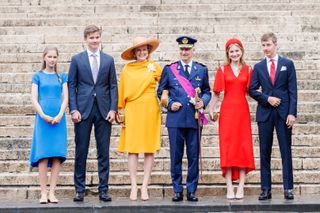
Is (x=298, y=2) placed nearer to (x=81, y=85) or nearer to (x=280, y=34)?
(x=280, y=34)

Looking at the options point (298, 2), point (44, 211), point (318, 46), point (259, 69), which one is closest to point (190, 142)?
point (259, 69)

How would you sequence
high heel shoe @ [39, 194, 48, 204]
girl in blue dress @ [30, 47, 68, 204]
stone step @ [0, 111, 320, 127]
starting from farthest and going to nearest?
stone step @ [0, 111, 320, 127], girl in blue dress @ [30, 47, 68, 204], high heel shoe @ [39, 194, 48, 204]

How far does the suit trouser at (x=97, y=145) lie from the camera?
32.1 feet

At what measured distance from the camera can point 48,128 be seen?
9.79 m

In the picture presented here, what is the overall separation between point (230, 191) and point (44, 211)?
7.42 feet

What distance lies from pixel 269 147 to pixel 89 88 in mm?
2263

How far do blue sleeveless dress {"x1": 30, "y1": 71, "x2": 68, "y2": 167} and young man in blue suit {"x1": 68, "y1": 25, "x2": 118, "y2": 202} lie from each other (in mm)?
166

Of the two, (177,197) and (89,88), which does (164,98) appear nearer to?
(89,88)

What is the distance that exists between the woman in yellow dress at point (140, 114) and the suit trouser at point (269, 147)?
1268 mm

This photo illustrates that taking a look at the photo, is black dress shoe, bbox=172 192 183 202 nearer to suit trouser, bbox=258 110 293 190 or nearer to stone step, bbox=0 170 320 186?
stone step, bbox=0 170 320 186

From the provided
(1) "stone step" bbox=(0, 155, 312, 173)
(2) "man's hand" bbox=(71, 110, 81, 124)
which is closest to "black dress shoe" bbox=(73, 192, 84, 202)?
(2) "man's hand" bbox=(71, 110, 81, 124)

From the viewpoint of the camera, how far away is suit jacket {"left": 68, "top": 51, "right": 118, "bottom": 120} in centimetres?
985

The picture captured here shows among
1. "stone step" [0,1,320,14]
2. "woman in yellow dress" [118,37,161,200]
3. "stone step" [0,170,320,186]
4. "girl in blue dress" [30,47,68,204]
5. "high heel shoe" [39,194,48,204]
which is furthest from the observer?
"stone step" [0,1,320,14]

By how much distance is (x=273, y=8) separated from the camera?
Result: 666 inches
